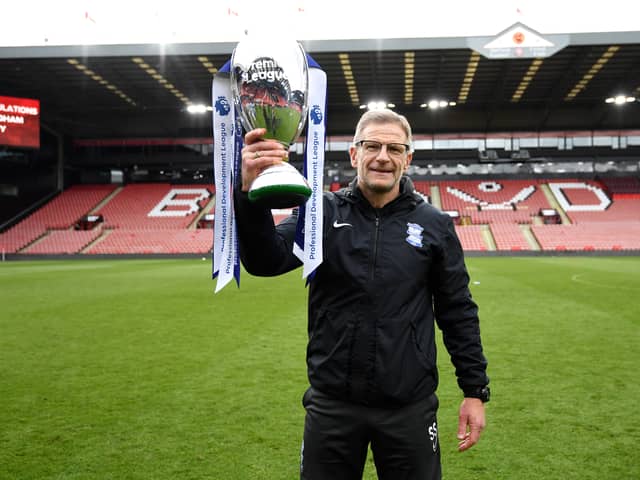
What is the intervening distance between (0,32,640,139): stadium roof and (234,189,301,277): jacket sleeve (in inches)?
1035

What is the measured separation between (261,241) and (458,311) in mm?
911

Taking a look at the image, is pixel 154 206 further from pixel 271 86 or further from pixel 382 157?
pixel 271 86

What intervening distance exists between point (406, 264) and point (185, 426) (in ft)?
10.3

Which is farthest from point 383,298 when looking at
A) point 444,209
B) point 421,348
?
point 444,209

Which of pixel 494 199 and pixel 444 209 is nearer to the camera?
pixel 444 209

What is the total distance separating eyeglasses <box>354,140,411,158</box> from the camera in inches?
88.0

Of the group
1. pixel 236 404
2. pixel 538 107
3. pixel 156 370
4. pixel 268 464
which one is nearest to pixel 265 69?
pixel 268 464

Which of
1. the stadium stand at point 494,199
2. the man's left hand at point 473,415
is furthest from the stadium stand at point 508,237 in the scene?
the man's left hand at point 473,415

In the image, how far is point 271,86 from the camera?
1956mm

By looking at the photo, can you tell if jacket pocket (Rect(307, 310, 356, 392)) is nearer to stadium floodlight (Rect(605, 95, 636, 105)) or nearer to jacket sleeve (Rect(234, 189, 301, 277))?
jacket sleeve (Rect(234, 189, 301, 277))

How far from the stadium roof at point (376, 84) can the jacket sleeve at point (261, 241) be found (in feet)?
86.2

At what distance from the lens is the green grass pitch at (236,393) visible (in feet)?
13.0

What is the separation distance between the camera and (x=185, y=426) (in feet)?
15.4

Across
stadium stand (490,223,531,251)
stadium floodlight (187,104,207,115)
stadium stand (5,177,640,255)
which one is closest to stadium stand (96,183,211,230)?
stadium stand (5,177,640,255)
